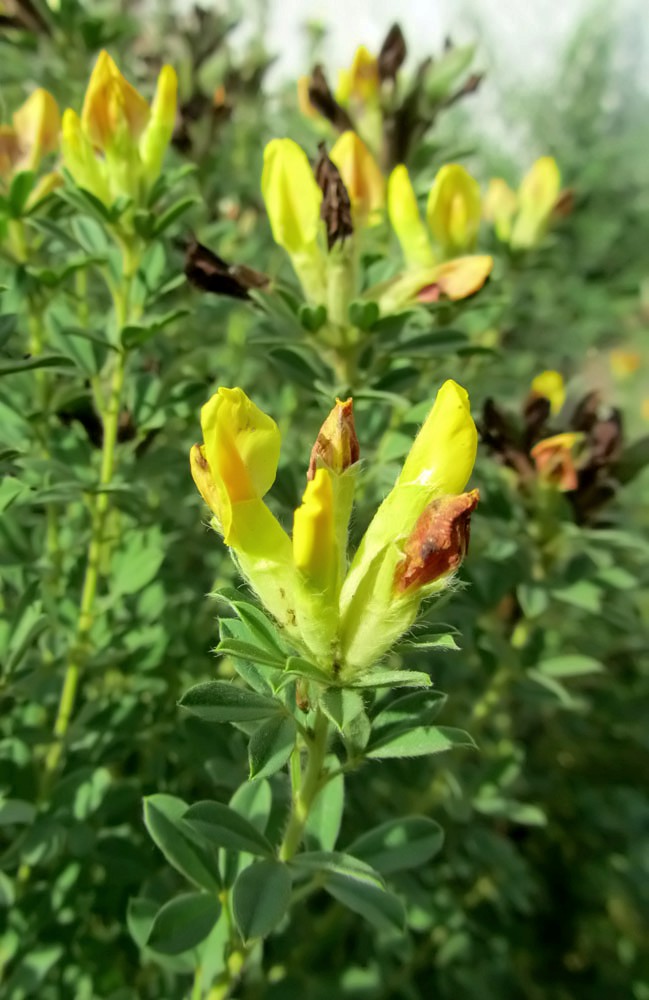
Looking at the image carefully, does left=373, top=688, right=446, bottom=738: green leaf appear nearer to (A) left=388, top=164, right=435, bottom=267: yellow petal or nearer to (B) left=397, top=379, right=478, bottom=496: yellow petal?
(B) left=397, top=379, right=478, bottom=496: yellow petal

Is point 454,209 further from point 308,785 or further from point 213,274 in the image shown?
point 308,785

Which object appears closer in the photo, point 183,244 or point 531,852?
point 183,244

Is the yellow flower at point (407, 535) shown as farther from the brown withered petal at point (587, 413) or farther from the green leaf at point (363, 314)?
the brown withered petal at point (587, 413)

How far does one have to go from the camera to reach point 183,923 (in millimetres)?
897

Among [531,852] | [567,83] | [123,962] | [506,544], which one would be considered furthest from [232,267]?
[567,83]

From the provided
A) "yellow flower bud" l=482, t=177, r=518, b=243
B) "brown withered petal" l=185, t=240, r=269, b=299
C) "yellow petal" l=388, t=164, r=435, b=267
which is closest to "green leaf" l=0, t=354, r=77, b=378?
"brown withered petal" l=185, t=240, r=269, b=299

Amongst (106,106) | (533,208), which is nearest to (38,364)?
(106,106)

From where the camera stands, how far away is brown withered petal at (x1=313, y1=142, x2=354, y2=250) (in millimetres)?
1068

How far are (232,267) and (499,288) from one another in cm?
97

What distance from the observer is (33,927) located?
115cm

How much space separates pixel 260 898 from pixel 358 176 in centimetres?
103

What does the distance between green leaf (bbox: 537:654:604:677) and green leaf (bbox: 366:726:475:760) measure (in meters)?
0.63

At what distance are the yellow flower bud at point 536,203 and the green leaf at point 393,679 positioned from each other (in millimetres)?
1266

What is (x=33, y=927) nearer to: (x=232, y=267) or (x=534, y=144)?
(x=232, y=267)
